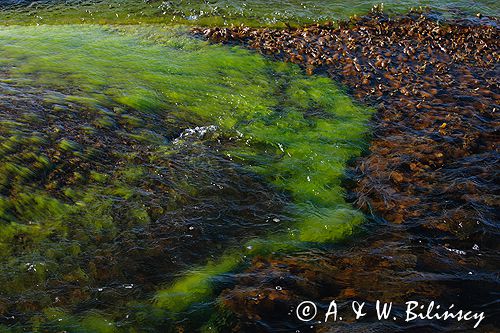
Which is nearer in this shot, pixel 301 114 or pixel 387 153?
pixel 387 153

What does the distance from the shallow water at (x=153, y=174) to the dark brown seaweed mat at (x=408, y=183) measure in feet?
1.11

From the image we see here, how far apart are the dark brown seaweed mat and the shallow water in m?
0.34

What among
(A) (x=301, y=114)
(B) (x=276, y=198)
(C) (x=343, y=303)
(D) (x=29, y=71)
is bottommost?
(C) (x=343, y=303)

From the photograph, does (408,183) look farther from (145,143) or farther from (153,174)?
(145,143)

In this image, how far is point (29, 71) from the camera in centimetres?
919

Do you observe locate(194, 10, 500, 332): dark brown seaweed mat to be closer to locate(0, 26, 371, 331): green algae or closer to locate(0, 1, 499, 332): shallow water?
locate(0, 1, 499, 332): shallow water

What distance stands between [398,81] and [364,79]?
2.40 ft

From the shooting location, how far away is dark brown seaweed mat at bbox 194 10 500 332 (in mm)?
5152

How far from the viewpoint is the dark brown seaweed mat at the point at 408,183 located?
203 inches

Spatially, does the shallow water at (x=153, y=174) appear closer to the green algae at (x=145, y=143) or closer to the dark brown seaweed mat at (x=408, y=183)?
the green algae at (x=145, y=143)

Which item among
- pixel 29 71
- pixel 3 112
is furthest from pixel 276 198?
pixel 29 71

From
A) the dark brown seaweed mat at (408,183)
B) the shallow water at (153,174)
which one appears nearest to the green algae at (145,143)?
the shallow water at (153,174)

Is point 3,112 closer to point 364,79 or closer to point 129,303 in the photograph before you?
point 129,303

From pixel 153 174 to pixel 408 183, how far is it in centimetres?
376
